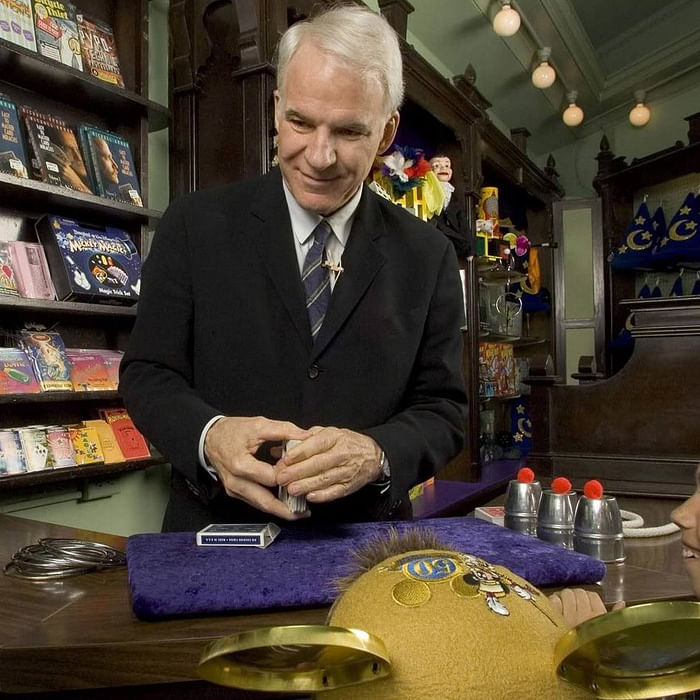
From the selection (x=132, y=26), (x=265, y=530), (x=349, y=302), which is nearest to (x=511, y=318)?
(x=132, y=26)

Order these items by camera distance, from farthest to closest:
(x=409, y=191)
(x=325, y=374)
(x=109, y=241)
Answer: (x=409, y=191) → (x=109, y=241) → (x=325, y=374)

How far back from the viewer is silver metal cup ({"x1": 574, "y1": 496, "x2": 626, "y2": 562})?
118 cm

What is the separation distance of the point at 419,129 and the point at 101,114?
2257 millimetres

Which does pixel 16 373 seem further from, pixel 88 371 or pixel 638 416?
pixel 638 416

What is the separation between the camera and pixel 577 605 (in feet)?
2.26

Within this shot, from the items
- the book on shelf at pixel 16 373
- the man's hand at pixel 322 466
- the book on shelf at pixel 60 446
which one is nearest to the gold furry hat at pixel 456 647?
the man's hand at pixel 322 466

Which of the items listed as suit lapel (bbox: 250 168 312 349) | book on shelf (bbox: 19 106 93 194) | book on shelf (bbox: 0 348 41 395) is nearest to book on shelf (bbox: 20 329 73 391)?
book on shelf (bbox: 0 348 41 395)

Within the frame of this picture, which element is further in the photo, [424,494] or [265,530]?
[424,494]

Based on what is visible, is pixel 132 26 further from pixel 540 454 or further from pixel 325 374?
pixel 540 454

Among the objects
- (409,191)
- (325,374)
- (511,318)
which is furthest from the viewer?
(511,318)

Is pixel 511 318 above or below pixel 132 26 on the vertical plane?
below

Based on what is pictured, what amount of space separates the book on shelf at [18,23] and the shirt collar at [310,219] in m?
1.23

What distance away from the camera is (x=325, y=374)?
1.22 meters

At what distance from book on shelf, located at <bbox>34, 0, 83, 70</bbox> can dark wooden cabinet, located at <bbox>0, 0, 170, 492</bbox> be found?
8 centimetres
